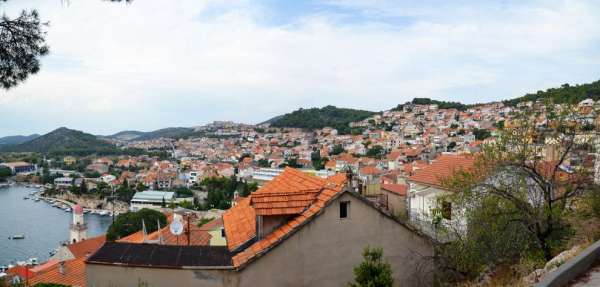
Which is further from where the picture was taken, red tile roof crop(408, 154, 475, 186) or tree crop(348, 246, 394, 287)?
red tile roof crop(408, 154, 475, 186)

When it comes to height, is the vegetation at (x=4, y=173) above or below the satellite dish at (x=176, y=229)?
below

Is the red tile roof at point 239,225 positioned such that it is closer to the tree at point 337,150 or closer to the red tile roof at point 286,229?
the red tile roof at point 286,229

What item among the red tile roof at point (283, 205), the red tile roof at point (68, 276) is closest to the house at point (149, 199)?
the red tile roof at point (68, 276)

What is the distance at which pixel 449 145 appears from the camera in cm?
8250

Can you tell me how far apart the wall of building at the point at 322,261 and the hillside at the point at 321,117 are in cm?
14661

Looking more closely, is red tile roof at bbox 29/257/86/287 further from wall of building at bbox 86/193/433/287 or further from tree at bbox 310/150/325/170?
tree at bbox 310/150/325/170

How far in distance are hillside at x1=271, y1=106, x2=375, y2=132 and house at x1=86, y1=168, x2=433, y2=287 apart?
147 meters

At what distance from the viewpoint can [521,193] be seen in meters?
8.34

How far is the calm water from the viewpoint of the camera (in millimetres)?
49150

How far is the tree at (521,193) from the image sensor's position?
7930 millimetres

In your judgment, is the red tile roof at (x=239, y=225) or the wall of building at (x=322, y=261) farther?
the red tile roof at (x=239, y=225)

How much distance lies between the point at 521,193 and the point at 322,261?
3.71 metres

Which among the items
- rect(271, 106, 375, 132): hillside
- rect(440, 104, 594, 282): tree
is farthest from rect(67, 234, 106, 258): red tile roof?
rect(271, 106, 375, 132): hillside

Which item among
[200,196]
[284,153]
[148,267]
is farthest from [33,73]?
[284,153]
